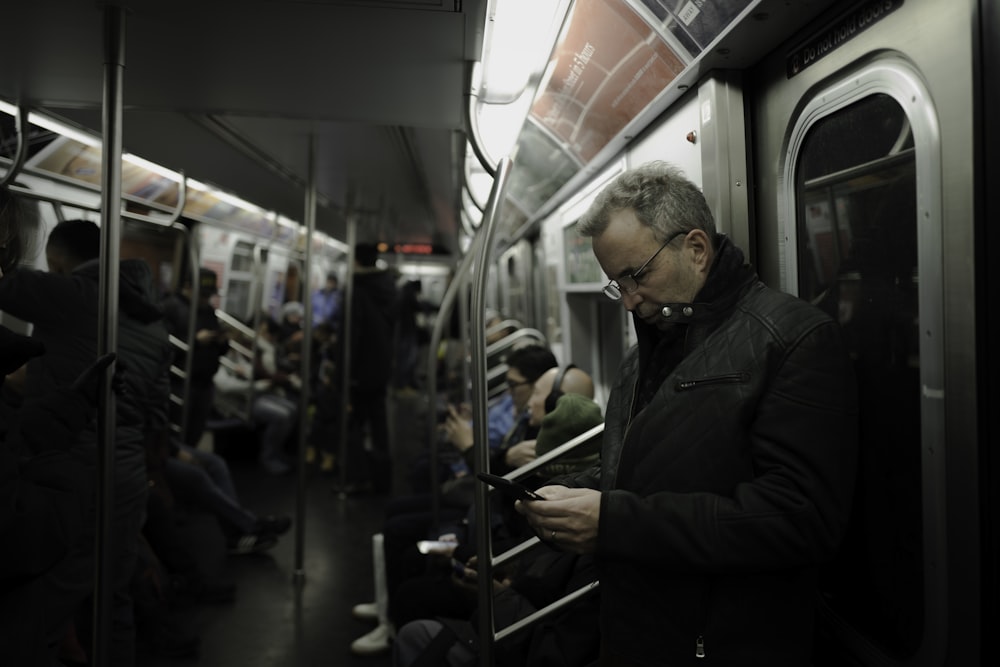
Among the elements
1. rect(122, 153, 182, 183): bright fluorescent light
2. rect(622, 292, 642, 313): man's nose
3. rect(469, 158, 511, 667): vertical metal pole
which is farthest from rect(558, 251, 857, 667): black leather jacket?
rect(122, 153, 182, 183): bright fluorescent light

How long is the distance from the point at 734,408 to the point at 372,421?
506cm

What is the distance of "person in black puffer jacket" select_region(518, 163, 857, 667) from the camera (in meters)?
1.13

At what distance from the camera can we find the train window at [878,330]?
4.01 feet

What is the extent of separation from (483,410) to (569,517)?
50 centimetres

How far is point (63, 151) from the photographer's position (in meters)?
2.74

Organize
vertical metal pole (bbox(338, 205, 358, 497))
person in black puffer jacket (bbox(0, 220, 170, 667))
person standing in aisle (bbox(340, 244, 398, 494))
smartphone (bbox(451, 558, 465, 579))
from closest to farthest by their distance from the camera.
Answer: person in black puffer jacket (bbox(0, 220, 170, 667)) < smartphone (bbox(451, 558, 465, 579)) < vertical metal pole (bbox(338, 205, 358, 497)) < person standing in aisle (bbox(340, 244, 398, 494))

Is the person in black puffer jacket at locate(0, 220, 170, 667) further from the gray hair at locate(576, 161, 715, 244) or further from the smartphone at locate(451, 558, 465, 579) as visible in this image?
the gray hair at locate(576, 161, 715, 244)

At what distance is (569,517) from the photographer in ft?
4.17

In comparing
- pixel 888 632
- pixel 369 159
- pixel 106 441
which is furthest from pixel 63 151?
pixel 888 632

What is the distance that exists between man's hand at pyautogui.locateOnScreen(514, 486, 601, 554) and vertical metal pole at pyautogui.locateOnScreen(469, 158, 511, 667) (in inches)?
13.2

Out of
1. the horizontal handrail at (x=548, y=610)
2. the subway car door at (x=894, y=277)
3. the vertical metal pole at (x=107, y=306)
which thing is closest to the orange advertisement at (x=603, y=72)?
the subway car door at (x=894, y=277)

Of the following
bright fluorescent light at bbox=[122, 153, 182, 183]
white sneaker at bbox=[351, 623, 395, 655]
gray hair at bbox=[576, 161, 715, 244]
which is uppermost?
bright fluorescent light at bbox=[122, 153, 182, 183]

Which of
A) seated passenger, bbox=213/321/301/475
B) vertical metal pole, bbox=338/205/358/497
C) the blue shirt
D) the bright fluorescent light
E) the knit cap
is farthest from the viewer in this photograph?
the blue shirt

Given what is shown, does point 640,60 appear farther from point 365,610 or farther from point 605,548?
point 365,610
